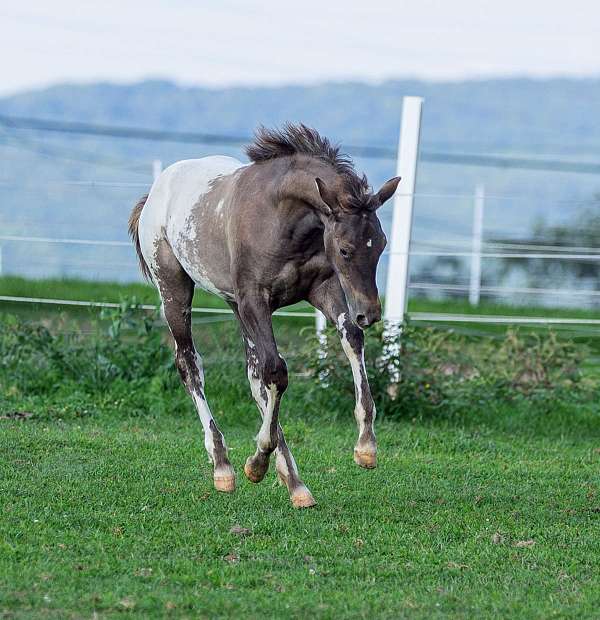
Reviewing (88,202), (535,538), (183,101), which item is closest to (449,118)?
(183,101)

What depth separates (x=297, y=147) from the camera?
5.77m

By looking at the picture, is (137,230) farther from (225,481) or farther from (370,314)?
(370,314)

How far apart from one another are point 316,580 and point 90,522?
4.36ft

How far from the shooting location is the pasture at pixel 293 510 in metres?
4.30

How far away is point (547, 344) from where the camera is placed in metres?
9.02

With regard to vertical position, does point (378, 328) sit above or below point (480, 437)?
above

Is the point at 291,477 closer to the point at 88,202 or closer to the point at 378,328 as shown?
the point at 378,328

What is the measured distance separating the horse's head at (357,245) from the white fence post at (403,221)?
380cm

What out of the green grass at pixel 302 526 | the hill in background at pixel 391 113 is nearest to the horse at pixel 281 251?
the green grass at pixel 302 526

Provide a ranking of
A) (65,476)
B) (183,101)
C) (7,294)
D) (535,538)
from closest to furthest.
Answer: (535,538)
(65,476)
(7,294)
(183,101)

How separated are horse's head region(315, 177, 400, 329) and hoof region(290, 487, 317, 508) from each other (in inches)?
41.9

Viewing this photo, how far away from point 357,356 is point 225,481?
3.29ft

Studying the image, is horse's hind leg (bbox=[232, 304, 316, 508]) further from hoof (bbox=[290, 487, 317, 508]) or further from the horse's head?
the horse's head

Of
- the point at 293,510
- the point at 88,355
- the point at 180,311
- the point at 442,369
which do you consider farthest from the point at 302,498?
the point at 88,355
